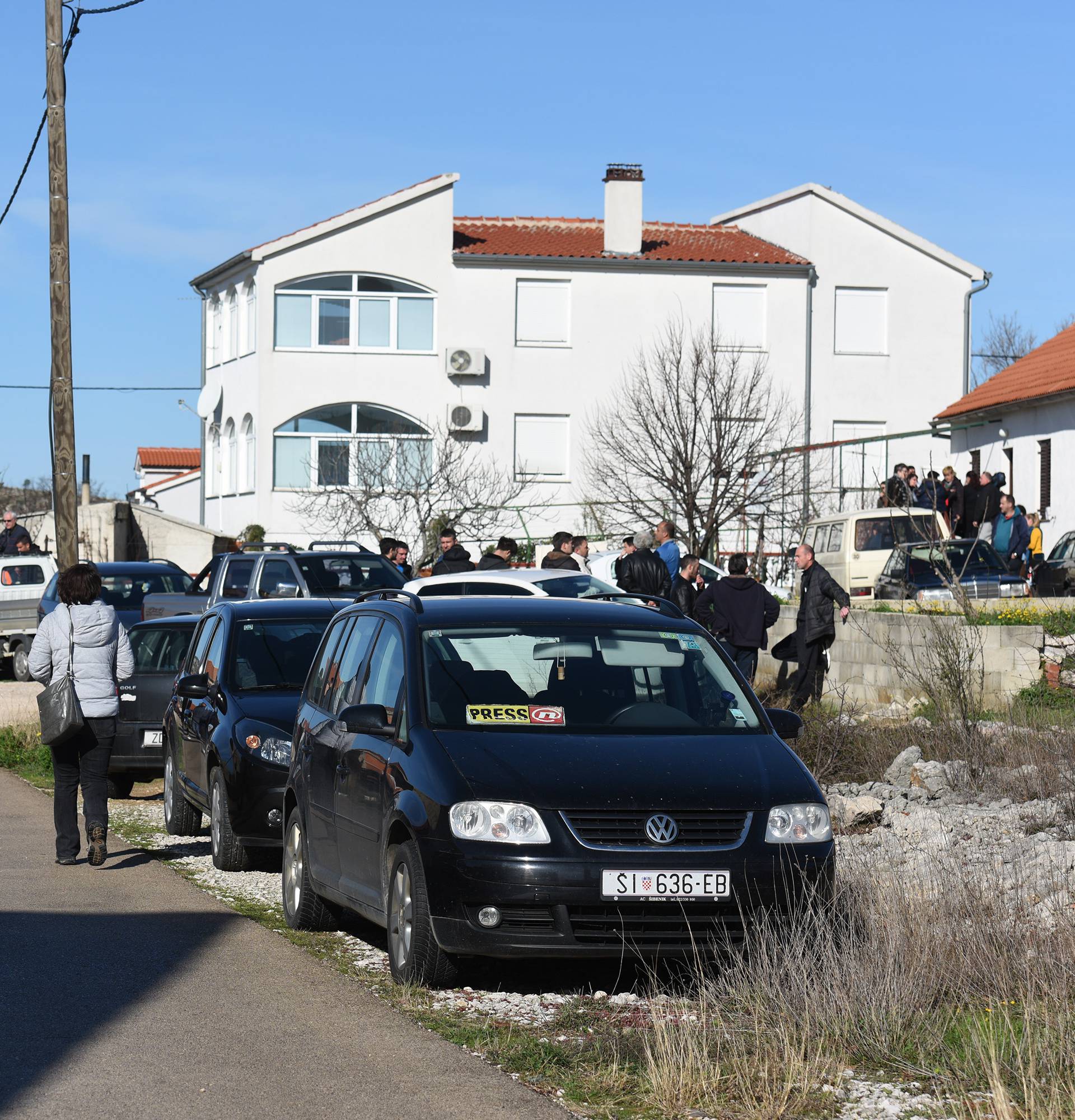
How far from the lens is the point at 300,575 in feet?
68.7

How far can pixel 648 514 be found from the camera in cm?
4303

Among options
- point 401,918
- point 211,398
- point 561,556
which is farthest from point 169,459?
point 401,918

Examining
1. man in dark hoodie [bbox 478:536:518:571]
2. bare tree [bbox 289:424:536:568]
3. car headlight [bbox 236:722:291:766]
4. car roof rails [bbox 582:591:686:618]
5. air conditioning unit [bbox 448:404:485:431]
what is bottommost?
car headlight [bbox 236:722:291:766]

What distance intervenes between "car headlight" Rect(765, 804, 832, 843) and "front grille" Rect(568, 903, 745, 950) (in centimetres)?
36

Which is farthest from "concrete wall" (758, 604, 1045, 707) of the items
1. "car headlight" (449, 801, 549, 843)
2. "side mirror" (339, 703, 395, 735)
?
"car headlight" (449, 801, 549, 843)

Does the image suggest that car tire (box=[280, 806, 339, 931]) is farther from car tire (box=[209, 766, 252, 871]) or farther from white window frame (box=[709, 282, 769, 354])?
white window frame (box=[709, 282, 769, 354])

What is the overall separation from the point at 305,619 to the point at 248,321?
3449cm

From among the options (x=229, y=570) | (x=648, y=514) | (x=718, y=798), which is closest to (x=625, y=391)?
(x=648, y=514)

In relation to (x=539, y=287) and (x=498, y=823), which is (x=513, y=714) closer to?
(x=498, y=823)

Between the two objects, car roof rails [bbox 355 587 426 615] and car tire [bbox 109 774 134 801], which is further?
car tire [bbox 109 774 134 801]

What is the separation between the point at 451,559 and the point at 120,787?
17.7 feet

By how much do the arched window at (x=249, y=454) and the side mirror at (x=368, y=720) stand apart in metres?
37.8

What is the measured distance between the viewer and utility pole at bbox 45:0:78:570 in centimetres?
1950

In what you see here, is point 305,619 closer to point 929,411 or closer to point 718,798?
point 718,798
